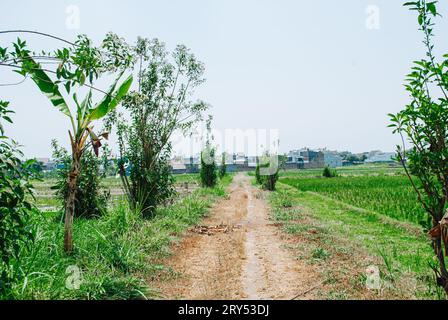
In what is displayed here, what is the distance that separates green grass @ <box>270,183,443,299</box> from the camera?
14.7 ft

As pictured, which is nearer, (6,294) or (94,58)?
(6,294)

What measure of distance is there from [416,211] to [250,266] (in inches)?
279

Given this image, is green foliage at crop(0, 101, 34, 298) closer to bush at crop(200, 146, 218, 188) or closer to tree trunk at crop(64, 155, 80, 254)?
tree trunk at crop(64, 155, 80, 254)

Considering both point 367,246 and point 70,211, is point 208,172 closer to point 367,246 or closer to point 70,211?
point 367,246

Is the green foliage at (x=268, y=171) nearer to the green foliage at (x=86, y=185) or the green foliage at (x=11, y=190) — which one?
the green foliage at (x=86, y=185)

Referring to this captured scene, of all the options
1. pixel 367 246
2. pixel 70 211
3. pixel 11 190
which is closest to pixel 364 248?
pixel 367 246

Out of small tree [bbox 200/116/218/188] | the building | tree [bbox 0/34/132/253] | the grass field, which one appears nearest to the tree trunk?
tree [bbox 0/34/132/253]

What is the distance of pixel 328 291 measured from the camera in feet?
14.2

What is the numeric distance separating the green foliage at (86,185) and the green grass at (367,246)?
4900 millimetres

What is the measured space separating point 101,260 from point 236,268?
78.5 inches

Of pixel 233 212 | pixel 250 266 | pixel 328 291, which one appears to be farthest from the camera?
pixel 233 212

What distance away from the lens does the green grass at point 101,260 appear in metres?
3.91
